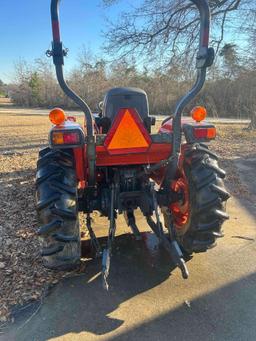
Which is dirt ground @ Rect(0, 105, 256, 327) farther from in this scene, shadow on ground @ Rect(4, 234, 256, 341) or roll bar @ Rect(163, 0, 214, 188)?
roll bar @ Rect(163, 0, 214, 188)

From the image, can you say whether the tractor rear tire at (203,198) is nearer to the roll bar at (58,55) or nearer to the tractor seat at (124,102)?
the tractor seat at (124,102)

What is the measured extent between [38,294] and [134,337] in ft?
2.94

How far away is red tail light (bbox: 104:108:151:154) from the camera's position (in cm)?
269

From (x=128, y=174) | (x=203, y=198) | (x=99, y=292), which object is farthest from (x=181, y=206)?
(x=99, y=292)

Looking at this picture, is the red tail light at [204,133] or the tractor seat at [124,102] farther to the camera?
the tractor seat at [124,102]

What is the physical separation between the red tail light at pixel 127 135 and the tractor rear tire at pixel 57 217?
0.43m

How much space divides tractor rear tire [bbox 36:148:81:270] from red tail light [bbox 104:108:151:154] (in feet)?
1.42

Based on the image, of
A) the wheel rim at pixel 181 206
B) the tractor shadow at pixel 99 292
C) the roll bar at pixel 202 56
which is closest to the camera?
the tractor shadow at pixel 99 292

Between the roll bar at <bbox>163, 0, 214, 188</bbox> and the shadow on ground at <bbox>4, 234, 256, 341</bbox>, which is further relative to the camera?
the roll bar at <bbox>163, 0, 214, 188</bbox>

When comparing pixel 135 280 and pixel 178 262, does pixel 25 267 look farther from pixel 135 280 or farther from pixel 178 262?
pixel 178 262

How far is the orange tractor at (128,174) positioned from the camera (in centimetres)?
257

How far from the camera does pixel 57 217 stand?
255 cm

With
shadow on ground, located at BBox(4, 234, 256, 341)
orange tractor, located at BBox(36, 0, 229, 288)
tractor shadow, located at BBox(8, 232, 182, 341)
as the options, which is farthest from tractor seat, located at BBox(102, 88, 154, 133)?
shadow on ground, located at BBox(4, 234, 256, 341)

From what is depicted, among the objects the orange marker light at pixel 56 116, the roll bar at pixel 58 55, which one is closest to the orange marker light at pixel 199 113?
A: the roll bar at pixel 58 55
